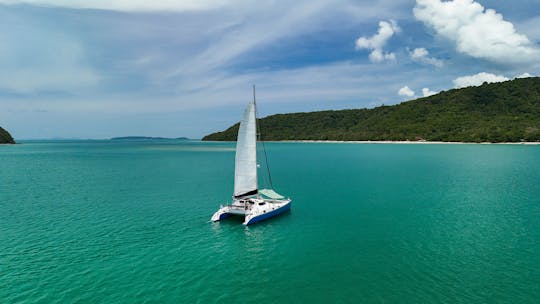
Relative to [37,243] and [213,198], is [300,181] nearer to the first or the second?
[213,198]

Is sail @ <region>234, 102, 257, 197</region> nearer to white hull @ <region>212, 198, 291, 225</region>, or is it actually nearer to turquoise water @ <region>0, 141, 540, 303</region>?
white hull @ <region>212, 198, 291, 225</region>

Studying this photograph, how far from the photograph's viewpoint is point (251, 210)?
37.9 m

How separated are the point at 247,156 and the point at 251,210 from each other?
7.23 metres

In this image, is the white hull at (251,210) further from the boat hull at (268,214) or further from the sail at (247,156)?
the sail at (247,156)

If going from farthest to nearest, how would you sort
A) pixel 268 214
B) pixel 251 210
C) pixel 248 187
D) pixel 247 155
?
pixel 248 187 → pixel 247 155 → pixel 268 214 → pixel 251 210

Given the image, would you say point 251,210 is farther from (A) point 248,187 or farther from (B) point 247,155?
(B) point 247,155

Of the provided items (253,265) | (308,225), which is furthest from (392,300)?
(308,225)

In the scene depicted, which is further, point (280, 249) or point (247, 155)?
point (247, 155)

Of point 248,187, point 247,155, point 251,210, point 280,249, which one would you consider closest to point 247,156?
point 247,155

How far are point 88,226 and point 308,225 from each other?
88.2 feet

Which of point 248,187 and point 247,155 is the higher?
point 247,155

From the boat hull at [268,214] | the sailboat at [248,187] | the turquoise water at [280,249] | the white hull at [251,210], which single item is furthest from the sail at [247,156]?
the turquoise water at [280,249]

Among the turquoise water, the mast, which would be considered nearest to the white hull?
the turquoise water

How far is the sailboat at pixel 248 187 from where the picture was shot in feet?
126
